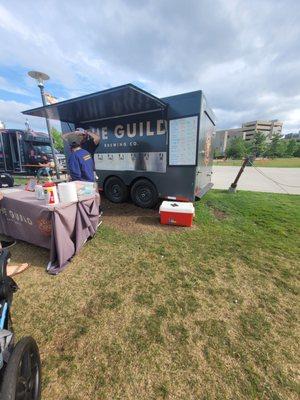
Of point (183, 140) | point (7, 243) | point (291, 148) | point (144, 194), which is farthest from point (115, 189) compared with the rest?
point (291, 148)

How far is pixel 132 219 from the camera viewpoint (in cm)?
514

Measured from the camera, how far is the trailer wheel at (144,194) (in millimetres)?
5608

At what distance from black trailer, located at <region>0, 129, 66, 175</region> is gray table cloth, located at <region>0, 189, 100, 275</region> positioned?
10.3 m

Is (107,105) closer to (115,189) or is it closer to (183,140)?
(183,140)

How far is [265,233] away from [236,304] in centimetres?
261

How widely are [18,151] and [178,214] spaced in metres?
12.6

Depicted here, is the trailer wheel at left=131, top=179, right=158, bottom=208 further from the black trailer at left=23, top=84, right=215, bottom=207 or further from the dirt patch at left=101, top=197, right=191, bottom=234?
the dirt patch at left=101, top=197, right=191, bottom=234

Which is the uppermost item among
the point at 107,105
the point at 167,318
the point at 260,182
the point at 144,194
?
the point at 107,105

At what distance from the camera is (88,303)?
2.40 metres

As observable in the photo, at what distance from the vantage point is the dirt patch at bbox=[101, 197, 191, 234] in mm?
4559

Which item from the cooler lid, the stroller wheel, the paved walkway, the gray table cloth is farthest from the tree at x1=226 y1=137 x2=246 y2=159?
the stroller wheel

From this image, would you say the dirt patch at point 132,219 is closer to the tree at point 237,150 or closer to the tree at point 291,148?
the tree at point 237,150

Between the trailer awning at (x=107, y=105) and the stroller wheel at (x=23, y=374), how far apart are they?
395 centimetres

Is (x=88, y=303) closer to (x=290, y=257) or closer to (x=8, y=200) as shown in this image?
(x=8, y=200)
